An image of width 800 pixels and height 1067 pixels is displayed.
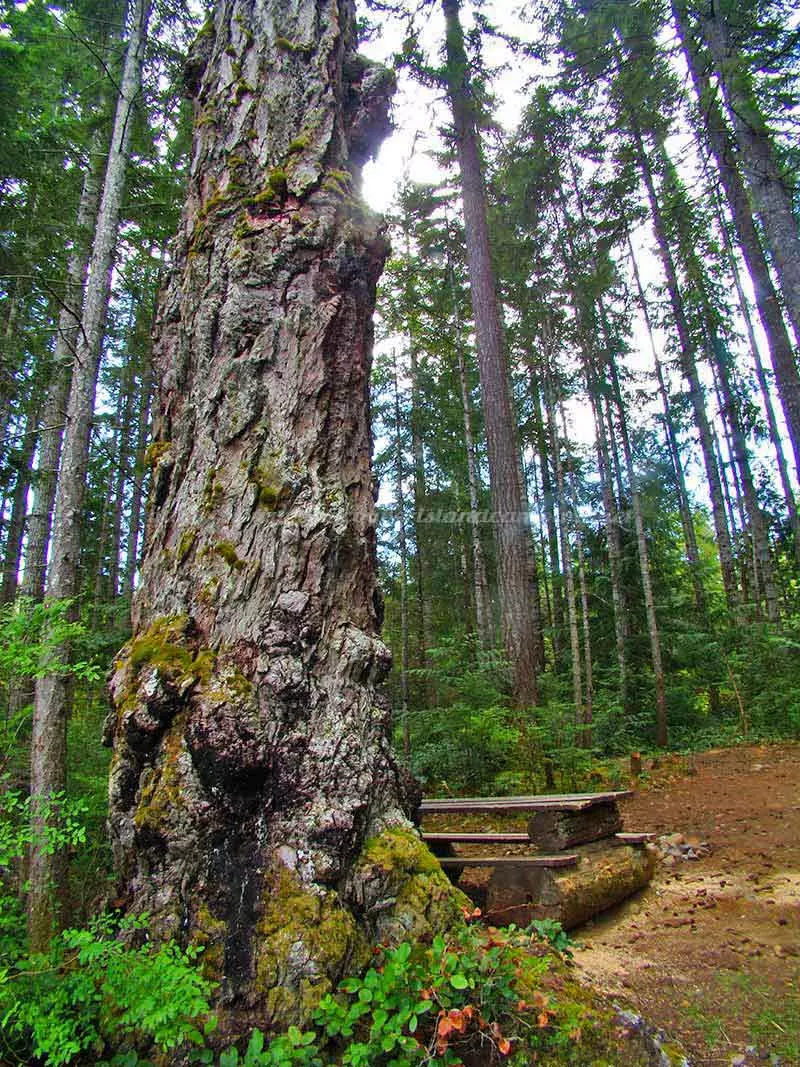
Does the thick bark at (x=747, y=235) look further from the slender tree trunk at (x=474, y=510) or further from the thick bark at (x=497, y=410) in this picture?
the slender tree trunk at (x=474, y=510)

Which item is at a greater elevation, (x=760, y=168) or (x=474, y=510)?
(x=760, y=168)

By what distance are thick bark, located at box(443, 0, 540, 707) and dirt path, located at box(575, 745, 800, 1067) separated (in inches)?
101

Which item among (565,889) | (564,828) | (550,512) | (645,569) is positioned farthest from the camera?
(550,512)

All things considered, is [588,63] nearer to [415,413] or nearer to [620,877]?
[415,413]

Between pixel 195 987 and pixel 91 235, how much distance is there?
31.9 ft

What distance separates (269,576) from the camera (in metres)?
2.69

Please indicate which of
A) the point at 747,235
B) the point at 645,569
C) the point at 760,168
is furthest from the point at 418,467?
the point at 760,168

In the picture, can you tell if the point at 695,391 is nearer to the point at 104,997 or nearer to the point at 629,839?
the point at 629,839

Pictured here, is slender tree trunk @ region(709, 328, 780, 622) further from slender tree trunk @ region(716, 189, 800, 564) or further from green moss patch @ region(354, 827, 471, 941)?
green moss patch @ region(354, 827, 471, 941)

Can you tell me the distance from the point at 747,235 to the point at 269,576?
1296 cm

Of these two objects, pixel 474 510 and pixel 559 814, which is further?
pixel 474 510

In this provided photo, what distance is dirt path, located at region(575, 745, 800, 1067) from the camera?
2.68 meters

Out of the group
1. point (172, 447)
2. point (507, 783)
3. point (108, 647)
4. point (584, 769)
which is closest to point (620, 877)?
point (507, 783)

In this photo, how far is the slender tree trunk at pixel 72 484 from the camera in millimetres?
4258
